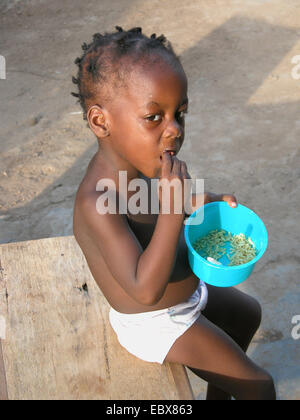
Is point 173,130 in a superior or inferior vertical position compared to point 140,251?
superior

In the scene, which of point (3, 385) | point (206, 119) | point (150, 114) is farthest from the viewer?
point (206, 119)

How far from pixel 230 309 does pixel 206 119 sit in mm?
2498

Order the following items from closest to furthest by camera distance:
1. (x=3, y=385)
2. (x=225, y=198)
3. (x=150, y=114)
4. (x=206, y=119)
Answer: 1. (x=150, y=114)
2. (x=3, y=385)
3. (x=225, y=198)
4. (x=206, y=119)

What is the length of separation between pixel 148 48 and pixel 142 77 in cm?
10

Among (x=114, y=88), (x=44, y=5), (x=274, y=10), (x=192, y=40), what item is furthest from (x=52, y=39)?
(x=114, y=88)

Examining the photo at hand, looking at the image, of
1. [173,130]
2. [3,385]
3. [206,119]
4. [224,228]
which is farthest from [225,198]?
[206,119]

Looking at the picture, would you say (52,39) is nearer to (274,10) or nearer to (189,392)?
(274,10)

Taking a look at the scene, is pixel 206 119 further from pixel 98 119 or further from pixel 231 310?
pixel 98 119

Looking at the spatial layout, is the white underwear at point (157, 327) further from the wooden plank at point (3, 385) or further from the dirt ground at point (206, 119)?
the dirt ground at point (206, 119)

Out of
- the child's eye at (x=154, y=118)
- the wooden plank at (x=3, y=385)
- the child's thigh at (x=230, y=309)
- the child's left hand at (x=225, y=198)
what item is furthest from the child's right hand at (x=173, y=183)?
the wooden plank at (x=3, y=385)

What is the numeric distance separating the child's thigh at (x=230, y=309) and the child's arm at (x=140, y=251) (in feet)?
1.58

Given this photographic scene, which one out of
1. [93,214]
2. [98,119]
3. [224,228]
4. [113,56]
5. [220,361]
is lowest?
[220,361]

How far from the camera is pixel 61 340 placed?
1.78 m

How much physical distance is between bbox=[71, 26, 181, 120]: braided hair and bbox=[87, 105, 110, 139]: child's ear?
41 mm
